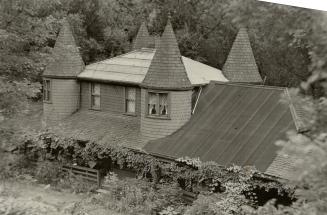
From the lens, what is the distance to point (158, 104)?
14859 millimetres

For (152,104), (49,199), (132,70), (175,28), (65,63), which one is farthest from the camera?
(175,28)

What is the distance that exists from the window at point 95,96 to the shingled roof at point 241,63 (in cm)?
518

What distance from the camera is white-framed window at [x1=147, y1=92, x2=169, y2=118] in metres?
14.8

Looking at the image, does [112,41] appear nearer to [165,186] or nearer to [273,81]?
[273,81]

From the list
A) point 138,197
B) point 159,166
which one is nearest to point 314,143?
point 138,197

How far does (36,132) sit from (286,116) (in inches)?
317

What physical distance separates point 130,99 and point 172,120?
2.38 metres

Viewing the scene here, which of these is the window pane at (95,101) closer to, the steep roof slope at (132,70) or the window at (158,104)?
the steep roof slope at (132,70)

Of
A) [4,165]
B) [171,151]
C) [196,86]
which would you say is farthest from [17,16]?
[196,86]

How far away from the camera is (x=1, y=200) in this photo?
912 cm

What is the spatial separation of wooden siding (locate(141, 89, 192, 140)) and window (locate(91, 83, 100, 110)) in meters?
2.96

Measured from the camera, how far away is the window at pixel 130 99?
16.5m

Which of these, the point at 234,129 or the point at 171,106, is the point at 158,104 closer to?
the point at 171,106

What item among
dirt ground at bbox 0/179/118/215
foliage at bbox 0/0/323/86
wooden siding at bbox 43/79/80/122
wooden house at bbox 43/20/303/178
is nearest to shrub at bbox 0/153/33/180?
dirt ground at bbox 0/179/118/215
